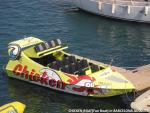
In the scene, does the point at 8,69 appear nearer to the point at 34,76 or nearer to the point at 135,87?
the point at 34,76

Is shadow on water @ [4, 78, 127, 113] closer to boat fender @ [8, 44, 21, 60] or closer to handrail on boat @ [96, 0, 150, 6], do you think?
boat fender @ [8, 44, 21, 60]

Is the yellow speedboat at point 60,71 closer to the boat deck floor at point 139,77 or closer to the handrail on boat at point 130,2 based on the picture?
the boat deck floor at point 139,77


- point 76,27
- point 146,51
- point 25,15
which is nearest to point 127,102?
point 146,51

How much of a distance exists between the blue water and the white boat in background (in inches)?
33.1

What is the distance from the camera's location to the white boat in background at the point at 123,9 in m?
58.0

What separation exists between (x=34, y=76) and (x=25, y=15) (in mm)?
23339

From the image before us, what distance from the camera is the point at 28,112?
35219 millimetres

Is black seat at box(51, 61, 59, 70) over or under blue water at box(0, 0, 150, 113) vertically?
over

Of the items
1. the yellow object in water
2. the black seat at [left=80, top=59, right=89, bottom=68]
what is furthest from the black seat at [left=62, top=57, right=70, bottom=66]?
the yellow object in water

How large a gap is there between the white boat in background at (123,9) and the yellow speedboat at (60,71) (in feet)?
65.7

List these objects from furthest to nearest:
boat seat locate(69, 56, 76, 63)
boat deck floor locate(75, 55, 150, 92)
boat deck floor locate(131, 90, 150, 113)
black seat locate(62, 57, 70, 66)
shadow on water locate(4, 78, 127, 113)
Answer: boat seat locate(69, 56, 76, 63), black seat locate(62, 57, 70, 66), boat deck floor locate(75, 55, 150, 92), shadow on water locate(4, 78, 127, 113), boat deck floor locate(131, 90, 150, 113)

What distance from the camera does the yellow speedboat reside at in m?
35.7

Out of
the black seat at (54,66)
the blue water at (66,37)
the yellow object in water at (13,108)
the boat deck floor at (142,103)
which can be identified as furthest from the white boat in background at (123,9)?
the yellow object in water at (13,108)

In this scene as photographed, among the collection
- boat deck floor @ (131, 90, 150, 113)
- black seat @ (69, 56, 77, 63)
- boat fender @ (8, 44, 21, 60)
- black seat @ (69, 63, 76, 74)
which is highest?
boat fender @ (8, 44, 21, 60)
